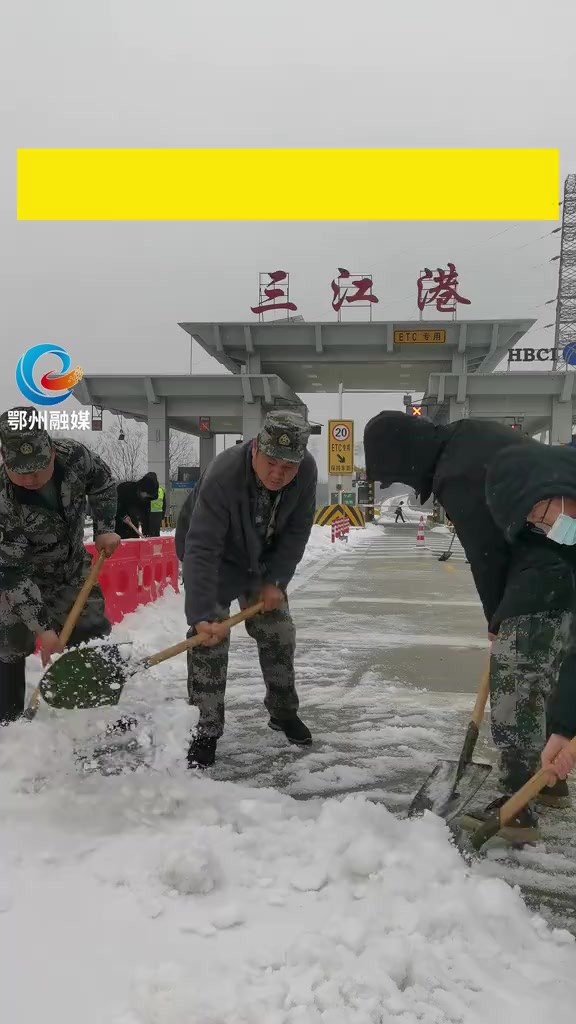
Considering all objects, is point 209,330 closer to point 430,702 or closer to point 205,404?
point 205,404

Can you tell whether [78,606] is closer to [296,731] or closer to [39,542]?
[39,542]

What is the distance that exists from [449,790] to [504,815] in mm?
529

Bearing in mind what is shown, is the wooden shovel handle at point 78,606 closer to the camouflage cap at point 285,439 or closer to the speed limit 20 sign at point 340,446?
the camouflage cap at point 285,439

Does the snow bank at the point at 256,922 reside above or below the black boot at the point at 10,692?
below

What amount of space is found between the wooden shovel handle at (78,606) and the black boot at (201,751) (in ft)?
2.50

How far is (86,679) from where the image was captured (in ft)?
10.1

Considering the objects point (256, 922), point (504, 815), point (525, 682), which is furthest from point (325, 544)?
point (256, 922)

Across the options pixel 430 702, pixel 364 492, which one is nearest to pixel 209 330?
pixel 364 492

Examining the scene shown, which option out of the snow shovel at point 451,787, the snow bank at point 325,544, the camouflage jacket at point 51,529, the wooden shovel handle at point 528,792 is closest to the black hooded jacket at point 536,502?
the wooden shovel handle at point 528,792

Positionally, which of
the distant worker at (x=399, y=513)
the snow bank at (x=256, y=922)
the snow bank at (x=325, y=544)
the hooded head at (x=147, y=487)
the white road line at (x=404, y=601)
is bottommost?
the distant worker at (x=399, y=513)

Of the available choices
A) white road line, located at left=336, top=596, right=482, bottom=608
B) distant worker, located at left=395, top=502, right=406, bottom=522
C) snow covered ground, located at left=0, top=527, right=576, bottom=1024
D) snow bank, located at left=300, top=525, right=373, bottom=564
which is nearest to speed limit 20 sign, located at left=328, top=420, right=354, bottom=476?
snow bank, located at left=300, top=525, right=373, bottom=564

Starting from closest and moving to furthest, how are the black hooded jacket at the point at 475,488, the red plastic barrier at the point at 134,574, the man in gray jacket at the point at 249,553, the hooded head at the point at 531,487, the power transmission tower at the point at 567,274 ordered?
the hooded head at the point at 531,487 → the black hooded jacket at the point at 475,488 → the man in gray jacket at the point at 249,553 → the red plastic barrier at the point at 134,574 → the power transmission tower at the point at 567,274

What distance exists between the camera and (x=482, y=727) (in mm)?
4355

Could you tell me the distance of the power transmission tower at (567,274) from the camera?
55969mm
